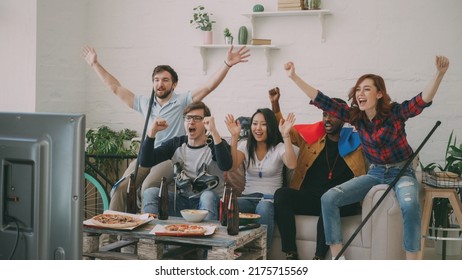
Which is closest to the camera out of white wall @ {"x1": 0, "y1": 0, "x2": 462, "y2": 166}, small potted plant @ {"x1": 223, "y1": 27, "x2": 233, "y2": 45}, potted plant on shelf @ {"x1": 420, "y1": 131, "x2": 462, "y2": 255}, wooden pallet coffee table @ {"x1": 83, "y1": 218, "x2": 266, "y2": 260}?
wooden pallet coffee table @ {"x1": 83, "y1": 218, "x2": 266, "y2": 260}

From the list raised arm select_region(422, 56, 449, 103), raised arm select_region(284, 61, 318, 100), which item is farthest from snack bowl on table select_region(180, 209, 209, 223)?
raised arm select_region(422, 56, 449, 103)

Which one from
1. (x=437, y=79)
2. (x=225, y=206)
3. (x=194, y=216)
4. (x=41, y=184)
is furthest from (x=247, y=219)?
(x=41, y=184)

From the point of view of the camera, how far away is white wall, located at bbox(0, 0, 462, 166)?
4.69 metres

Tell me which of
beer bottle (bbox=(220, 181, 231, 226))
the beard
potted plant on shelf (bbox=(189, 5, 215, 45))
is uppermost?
potted plant on shelf (bbox=(189, 5, 215, 45))

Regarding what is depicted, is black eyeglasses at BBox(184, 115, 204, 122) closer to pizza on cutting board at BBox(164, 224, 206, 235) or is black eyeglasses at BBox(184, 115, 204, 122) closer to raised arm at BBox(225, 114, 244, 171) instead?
raised arm at BBox(225, 114, 244, 171)

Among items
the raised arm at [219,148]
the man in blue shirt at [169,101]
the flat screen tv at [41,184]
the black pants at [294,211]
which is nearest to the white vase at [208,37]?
the man in blue shirt at [169,101]

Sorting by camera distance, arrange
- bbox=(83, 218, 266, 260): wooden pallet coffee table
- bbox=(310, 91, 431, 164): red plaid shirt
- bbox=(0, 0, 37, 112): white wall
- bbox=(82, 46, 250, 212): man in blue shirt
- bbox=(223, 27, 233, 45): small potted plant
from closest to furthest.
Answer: bbox=(83, 218, 266, 260): wooden pallet coffee table
bbox=(310, 91, 431, 164): red plaid shirt
bbox=(82, 46, 250, 212): man in blue shirt
bbox=(0, 0, 37, 112): white wall
bbox=(223, 27, 233, 45): small potted plant

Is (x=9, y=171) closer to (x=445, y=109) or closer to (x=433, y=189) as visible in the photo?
(x=433, y=189)

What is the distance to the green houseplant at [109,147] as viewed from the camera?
203 inches

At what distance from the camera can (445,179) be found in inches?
151

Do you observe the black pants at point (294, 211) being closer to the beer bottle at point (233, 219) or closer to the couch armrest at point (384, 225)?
the couch armrest at point (384, 225)

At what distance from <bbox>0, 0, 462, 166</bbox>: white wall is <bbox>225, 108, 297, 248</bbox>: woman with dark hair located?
1.13 meters

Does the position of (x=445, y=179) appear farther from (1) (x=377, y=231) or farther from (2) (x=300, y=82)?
(2) (x=300, y=82)
